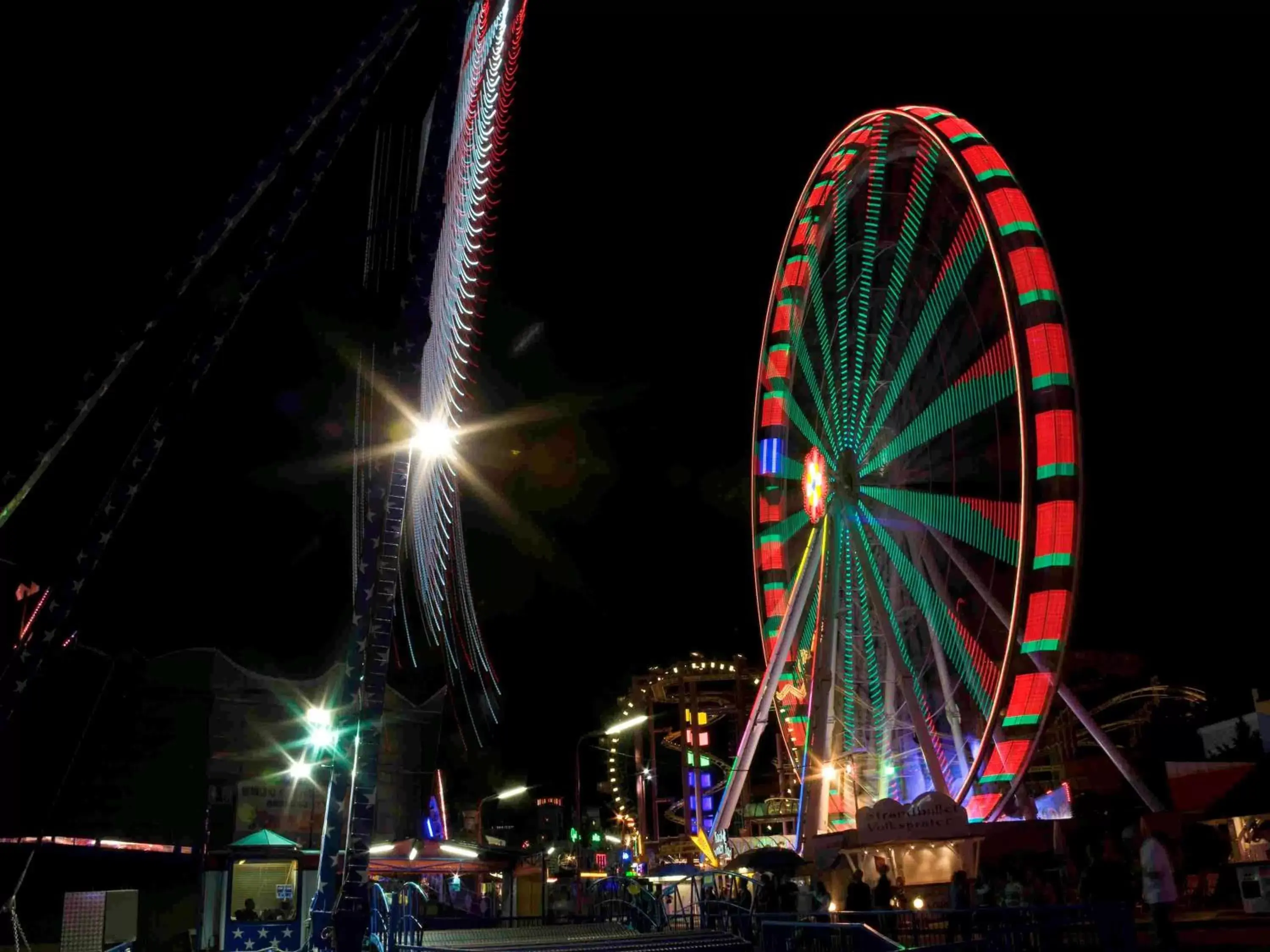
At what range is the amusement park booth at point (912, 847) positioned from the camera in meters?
19.0

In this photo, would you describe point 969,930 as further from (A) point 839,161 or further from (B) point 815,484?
(A) point 839,161

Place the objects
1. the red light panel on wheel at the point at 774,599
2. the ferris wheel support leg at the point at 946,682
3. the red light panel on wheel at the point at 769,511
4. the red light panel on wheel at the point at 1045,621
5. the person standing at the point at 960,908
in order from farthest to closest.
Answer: the red light panel on wheel at the point at 769,511, the red light panel on wheel at the point at 774,599, the ferris wheel support leg at the point at 946,682, the red light panel on wheel at the point at 1045,621, the person standing at the point at 960,908

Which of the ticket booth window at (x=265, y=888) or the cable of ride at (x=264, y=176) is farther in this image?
the ticket booth window at (x=265, y=888)

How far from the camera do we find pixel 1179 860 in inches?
690

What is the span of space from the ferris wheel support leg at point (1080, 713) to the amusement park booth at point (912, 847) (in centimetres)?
301

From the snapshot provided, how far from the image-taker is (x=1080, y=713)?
69.6 ft

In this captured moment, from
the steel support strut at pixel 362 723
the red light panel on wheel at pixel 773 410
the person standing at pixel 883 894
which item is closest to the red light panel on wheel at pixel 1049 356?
the person standing at pixel 883 894

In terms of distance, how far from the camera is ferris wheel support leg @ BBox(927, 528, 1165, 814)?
20000mm

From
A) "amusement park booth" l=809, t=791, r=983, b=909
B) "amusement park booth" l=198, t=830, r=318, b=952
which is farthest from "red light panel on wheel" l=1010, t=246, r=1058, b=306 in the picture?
"amusement park booth" l=198, t=830, r=318, b=952

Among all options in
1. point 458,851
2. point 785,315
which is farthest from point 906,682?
point 458,851

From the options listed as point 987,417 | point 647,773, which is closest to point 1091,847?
point 987,417

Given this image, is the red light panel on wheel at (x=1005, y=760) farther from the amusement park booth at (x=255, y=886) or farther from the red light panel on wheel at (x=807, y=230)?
the red light panel on wheel at (x=807, y=230)

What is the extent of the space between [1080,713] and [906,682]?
148 inches

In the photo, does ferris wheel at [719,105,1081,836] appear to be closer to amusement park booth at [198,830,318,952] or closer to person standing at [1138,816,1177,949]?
person standing at [1138,816,1177,949]
